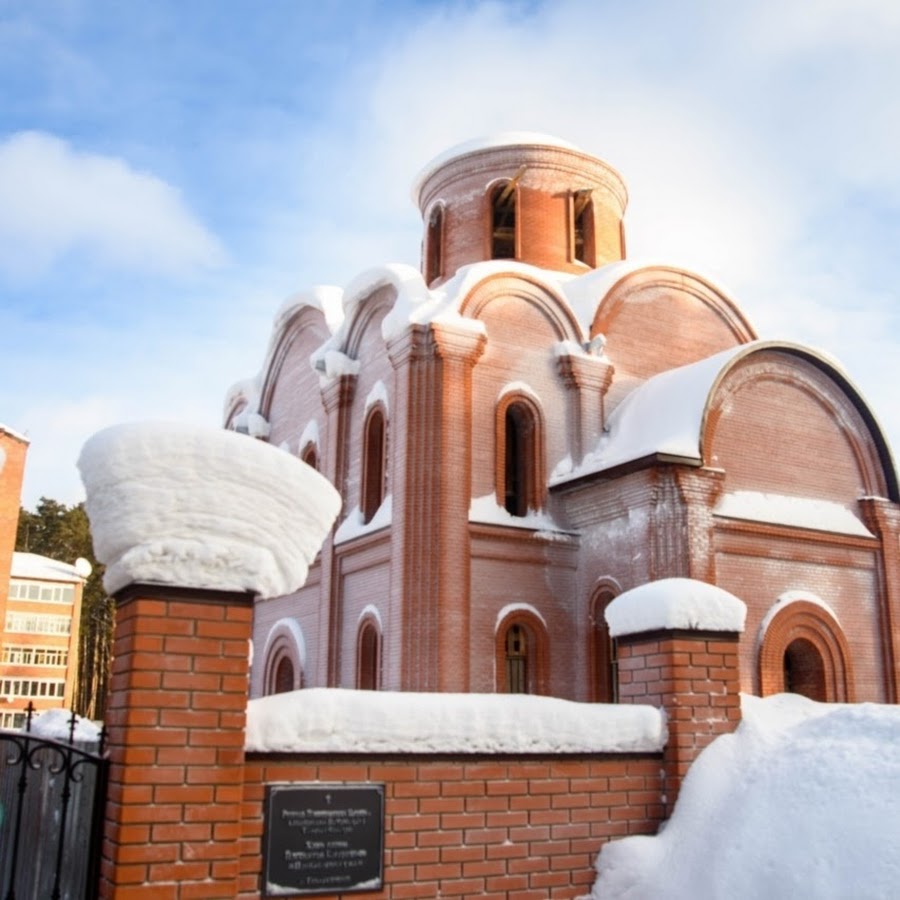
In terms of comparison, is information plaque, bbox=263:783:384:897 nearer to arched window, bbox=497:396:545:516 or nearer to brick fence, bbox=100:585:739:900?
brick fence, bbox=100:585:739:900

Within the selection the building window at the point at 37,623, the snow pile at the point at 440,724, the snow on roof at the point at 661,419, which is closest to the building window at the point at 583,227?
the snow on roof at the point at 661,419

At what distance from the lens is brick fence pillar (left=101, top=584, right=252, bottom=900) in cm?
337

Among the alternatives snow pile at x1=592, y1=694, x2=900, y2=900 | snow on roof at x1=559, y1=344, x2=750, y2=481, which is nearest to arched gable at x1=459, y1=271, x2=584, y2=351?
snow on roof at x1=559, y1=344, x2=750, y2=481

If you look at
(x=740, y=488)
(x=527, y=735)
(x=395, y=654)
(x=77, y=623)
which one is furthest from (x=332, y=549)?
(x=77, y=623)

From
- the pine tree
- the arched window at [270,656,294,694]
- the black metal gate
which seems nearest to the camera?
the black metal gate

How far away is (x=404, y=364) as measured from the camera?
11945 millimetres

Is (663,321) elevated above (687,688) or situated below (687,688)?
above

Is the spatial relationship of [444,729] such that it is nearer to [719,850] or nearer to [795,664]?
[719,850]

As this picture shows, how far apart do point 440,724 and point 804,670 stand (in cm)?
918

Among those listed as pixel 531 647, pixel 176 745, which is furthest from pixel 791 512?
pixel 176 745

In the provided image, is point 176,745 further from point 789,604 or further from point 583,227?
point 583,227

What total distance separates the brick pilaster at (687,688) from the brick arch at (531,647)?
260 inches

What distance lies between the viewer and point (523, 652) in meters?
11.9

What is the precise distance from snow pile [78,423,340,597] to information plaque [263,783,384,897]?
2.64ft
